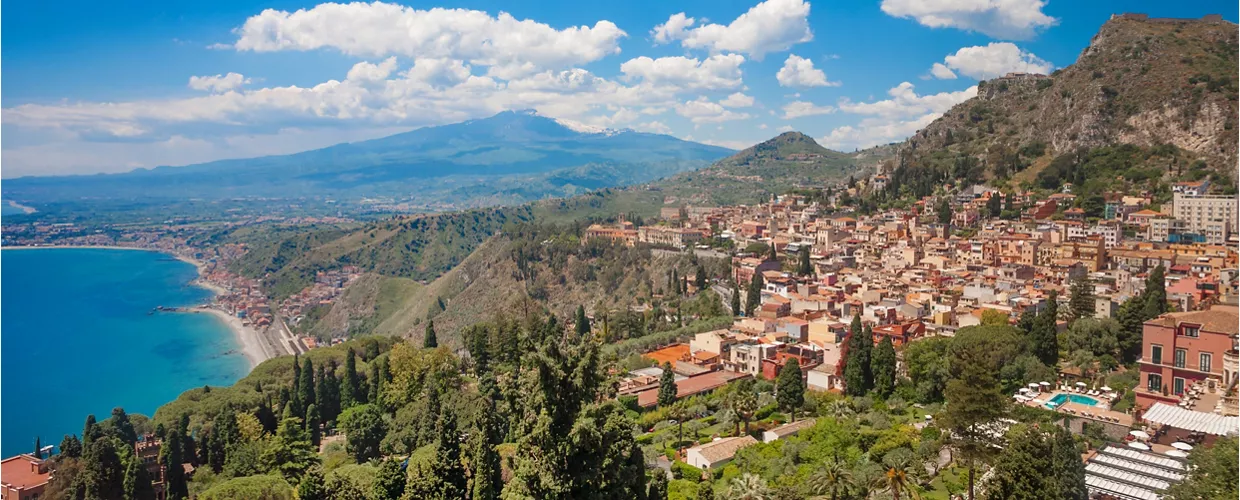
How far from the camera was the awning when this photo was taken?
15414 mm

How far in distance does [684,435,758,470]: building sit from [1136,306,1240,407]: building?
9.25m

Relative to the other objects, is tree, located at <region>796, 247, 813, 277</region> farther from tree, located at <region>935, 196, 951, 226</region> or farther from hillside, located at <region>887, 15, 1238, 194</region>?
hillside, located at <region>887, 15, 1238, 194</region>

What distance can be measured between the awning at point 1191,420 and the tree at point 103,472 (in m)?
23.2

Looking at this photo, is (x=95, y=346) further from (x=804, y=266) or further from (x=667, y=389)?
(x=667, y=389)

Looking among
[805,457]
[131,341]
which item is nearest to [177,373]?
[131,341]

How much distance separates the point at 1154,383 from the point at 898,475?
11868 millimetres

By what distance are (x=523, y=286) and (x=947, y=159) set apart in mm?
34614

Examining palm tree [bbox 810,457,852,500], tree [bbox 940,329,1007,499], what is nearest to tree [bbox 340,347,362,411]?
palm tree [bbox 810,457,852,500]

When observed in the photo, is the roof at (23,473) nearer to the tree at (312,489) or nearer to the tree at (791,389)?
the tree at (312,489)

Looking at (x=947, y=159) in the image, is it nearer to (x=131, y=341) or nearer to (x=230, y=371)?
(x=230, y=371)

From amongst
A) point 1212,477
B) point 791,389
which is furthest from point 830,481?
point 791,389

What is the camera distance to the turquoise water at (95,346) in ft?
160

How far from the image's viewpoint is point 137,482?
19922 millimetres

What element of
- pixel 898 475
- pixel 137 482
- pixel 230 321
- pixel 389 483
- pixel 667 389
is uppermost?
pixel 898 475
